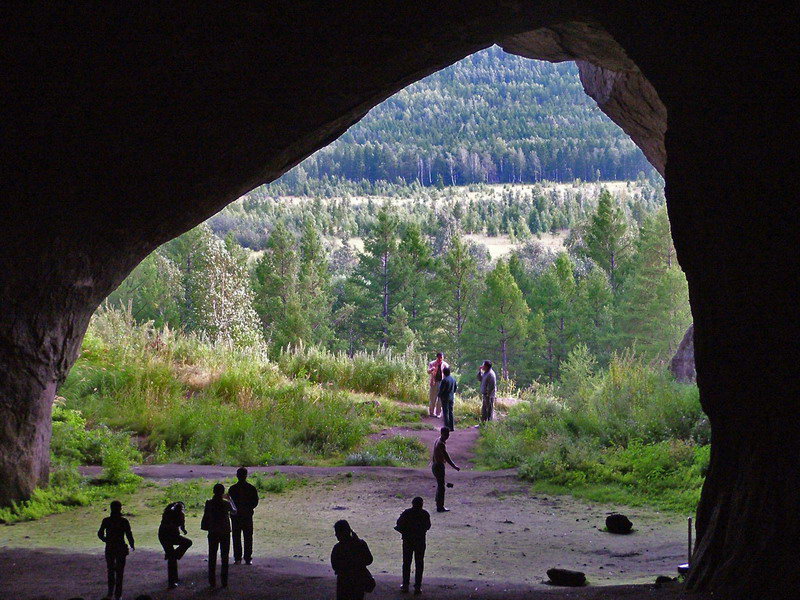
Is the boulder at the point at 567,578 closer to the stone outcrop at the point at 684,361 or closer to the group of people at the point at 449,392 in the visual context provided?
the group of people at the point at 449,392

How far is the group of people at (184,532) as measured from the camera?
639cm

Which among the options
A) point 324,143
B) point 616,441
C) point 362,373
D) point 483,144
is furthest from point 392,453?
point 483,144

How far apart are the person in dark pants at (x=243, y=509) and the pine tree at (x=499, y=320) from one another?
127ft

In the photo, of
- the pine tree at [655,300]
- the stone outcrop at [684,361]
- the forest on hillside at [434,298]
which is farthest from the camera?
the forest on hillside at [434,298]

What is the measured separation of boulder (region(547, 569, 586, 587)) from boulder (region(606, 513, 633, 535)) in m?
2.37

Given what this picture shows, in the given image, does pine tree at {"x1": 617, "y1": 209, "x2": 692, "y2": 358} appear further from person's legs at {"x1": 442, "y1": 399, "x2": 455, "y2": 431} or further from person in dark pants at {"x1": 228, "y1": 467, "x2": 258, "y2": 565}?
person in dark pants at {"x1": 228, "y1": 467, "x2": 258, "y2": 565}

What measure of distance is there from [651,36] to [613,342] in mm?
41002

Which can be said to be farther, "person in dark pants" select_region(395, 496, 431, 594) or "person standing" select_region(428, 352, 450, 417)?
"person standing" select_region(428, 352, 450, 417)

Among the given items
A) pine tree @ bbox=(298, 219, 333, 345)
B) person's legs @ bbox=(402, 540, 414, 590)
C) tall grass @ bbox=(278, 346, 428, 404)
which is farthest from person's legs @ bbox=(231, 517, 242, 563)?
pine tree @ bbox=(298, 219, 333, 345)

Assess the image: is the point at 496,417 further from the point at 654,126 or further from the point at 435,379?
the point at 654,126

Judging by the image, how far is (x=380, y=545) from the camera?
8.93 meters

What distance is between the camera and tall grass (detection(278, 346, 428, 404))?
2152 centimetres

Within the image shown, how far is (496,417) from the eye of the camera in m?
20.1

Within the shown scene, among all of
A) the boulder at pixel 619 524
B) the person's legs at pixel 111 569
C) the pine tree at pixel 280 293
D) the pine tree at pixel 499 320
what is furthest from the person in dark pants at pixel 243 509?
the pine tree at pixel 280 293
